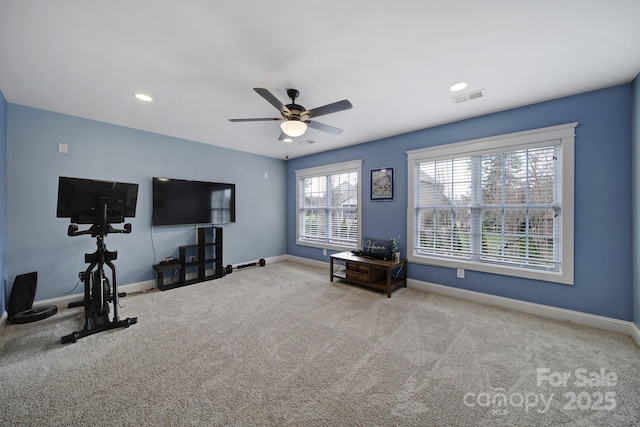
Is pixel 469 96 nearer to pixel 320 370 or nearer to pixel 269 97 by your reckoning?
pixel 269 97

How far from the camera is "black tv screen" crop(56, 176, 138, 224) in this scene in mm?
2480

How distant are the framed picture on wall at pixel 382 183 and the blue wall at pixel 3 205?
4826mm

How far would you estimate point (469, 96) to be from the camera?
2.78 meters

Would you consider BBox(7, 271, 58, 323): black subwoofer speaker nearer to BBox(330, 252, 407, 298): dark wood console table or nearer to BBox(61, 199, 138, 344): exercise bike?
BBox(61, 199, 138, 344): exercise bike

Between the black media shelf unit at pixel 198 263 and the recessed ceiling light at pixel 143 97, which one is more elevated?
the recessed ceiling light at pixel 143 97

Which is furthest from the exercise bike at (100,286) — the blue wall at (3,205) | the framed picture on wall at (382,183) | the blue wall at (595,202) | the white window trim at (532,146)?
the blue wall at (595,202)

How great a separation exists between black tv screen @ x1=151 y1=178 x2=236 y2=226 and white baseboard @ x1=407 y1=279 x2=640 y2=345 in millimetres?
3820

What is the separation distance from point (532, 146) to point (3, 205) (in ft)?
20.4

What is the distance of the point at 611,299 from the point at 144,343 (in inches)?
185

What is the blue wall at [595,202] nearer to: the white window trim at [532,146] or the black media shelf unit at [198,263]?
the white window trim at [532,146]

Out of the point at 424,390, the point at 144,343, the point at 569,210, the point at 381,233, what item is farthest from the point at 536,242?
the point at 144,343

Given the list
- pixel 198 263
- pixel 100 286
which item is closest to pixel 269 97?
pixel 100 286

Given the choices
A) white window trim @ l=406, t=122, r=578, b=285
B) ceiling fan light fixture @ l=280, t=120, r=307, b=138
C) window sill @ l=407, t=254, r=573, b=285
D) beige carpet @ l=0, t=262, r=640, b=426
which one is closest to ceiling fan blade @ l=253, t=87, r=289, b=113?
ceiling fan light fixture @ l=280, t=120, r=307, b=138

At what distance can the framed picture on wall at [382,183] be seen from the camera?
4.25 m
